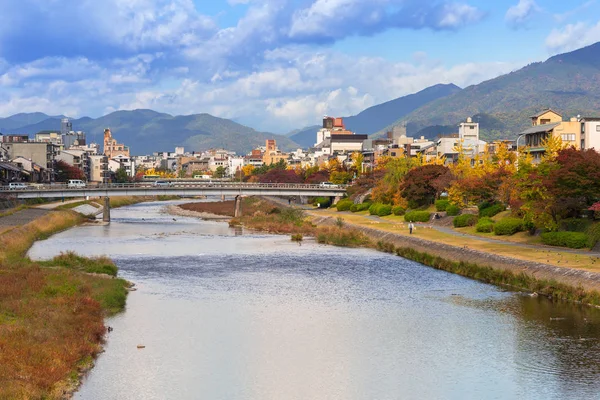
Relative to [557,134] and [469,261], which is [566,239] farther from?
[557,134]

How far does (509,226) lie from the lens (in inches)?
2056

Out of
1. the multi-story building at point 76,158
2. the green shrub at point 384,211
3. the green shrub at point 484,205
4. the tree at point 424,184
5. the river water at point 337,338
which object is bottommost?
the river water at point 337,338

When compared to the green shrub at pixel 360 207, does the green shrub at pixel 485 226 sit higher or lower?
higher

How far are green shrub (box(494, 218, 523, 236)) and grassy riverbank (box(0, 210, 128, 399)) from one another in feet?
82.0

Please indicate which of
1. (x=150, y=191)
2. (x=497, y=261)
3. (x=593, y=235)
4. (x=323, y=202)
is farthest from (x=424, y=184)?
(x=497, y=261)

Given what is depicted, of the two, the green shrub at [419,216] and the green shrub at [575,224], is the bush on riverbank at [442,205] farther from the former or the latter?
the green shrub at [575,224]

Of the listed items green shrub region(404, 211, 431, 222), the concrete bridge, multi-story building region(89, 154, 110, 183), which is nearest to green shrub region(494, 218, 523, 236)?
green shrub region(404, 211, 431, 222)

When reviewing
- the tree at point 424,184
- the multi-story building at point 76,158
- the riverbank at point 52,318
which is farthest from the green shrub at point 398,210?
the multi-story building at point 76,158

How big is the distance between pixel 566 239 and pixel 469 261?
5389 mm

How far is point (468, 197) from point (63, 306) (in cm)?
4350

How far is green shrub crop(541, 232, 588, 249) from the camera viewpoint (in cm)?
4350

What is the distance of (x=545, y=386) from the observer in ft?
77.4

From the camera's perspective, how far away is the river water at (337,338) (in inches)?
919

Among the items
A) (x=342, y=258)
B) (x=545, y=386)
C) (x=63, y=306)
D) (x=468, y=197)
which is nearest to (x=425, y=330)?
(x=545, y=386)
